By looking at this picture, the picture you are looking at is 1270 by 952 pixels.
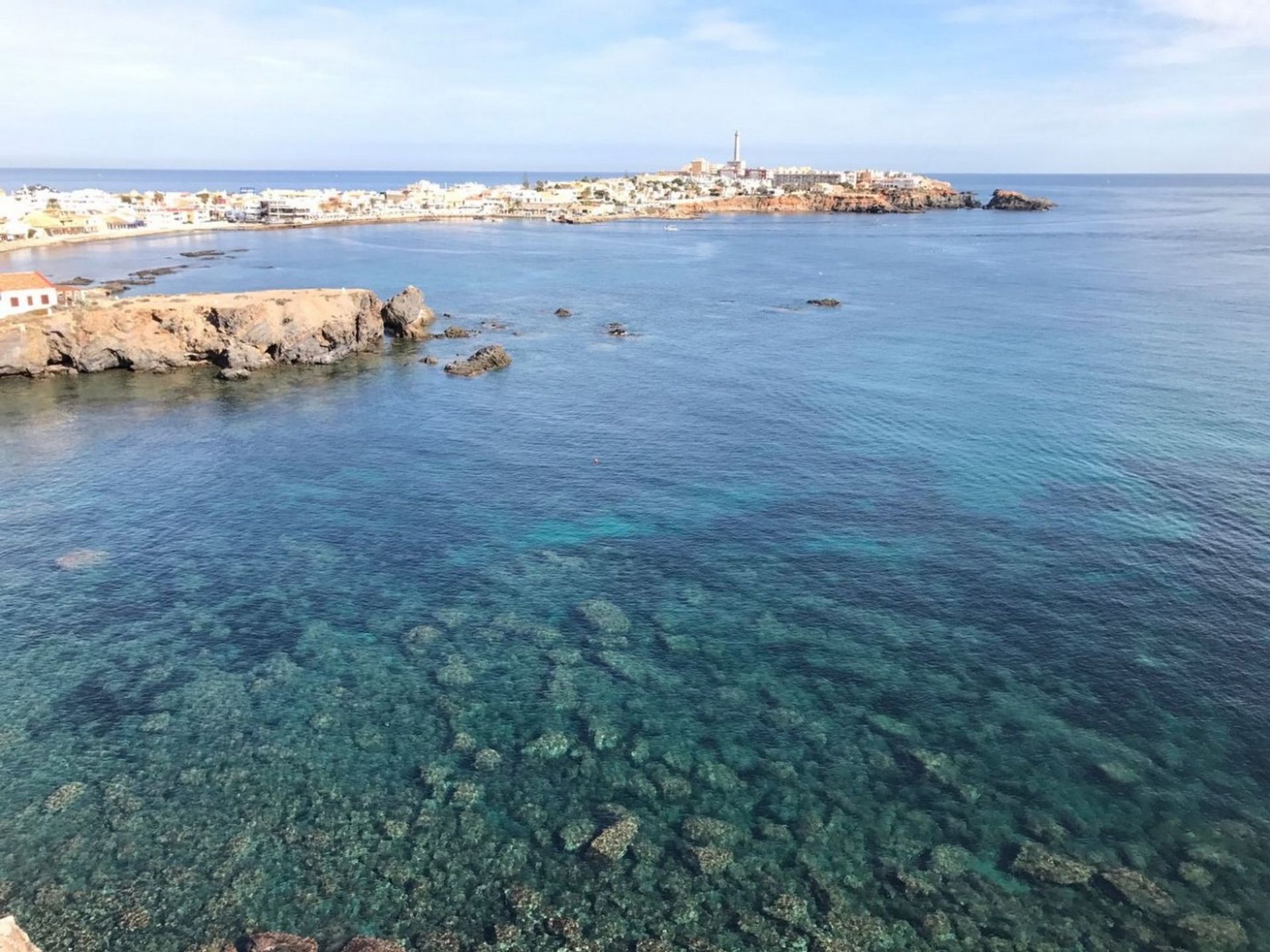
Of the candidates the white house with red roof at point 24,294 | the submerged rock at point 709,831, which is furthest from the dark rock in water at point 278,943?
the white house with red roof at point 24,294

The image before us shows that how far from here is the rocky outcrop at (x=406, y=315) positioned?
101625 mm

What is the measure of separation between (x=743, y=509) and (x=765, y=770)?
24.1 m

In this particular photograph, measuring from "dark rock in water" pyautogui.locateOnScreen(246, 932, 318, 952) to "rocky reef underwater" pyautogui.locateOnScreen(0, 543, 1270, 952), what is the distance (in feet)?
1.46

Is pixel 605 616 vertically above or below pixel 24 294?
below

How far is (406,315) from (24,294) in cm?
3940

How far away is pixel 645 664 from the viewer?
38.5 m

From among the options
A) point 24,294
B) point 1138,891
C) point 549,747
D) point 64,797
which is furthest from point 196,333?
point 1138,891

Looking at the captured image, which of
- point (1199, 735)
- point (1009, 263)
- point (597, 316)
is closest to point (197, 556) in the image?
point (1199, 735)

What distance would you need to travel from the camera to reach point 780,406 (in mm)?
75562

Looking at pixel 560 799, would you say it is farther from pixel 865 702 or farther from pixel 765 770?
pixel 865 702

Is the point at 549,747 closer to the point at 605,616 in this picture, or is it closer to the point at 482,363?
the point at 605,616

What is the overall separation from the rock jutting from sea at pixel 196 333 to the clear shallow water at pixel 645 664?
230 inches

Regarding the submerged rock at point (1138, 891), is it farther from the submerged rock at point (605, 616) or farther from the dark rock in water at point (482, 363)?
the dark rock in water at point (482, 363)

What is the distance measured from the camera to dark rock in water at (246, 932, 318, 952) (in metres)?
24.2
